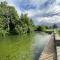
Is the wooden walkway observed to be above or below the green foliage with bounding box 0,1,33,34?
below

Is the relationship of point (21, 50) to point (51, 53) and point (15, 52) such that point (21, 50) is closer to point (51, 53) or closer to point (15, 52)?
point (15, 52)

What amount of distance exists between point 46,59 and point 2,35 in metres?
8.75

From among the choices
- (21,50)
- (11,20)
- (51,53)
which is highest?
(11,20)

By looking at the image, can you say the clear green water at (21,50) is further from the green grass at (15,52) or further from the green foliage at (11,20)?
the green foliage at (11,20)

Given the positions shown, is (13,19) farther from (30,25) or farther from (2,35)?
(2,35)

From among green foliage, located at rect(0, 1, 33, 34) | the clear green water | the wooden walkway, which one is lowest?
the clear green water

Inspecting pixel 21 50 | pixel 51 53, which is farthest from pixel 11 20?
pixel 51 53

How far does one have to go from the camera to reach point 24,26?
46.9ft

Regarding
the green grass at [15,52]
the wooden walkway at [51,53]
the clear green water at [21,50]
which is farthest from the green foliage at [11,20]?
the wooden walkway at [51,53]

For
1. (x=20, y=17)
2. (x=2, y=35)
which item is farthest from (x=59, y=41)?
(x=20, y=17)

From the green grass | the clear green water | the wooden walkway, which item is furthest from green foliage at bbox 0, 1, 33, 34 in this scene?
the wooden walkway

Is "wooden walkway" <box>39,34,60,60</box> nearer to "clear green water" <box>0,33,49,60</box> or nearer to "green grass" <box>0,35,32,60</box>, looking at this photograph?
"clear green water" <box>0,33,49,60</box>

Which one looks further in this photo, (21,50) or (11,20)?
(11,20)

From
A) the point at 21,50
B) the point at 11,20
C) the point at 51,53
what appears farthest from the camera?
the point at 11,20
